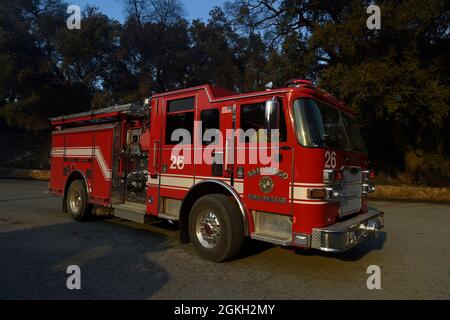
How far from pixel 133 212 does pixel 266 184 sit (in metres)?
2.98

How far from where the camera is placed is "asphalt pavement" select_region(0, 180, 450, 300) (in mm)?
4605

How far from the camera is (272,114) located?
195 inches

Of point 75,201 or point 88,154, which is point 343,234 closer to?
point 88,154

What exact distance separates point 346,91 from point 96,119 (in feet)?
33.3

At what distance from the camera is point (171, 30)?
32219 millimetres

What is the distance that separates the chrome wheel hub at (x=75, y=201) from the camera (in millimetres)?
8837

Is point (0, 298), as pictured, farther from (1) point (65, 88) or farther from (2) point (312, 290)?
(1) point (65, 88)

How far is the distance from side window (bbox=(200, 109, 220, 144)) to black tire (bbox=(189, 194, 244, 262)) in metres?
0.94

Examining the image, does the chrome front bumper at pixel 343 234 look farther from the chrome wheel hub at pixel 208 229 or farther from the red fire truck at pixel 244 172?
the chrome wheel hub at pixel 208 229

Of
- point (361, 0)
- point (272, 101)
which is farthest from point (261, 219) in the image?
point (361, 0)

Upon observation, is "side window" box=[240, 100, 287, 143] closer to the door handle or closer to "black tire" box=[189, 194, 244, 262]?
"black tire" box=[189, 194, 244, 262]

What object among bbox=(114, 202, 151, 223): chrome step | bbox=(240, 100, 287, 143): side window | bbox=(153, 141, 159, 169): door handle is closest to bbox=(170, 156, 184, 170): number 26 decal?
bbox=(153, 141, 159, 169): door handle

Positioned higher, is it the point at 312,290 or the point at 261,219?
the point at 261,219

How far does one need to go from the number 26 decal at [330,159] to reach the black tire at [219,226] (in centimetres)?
139
